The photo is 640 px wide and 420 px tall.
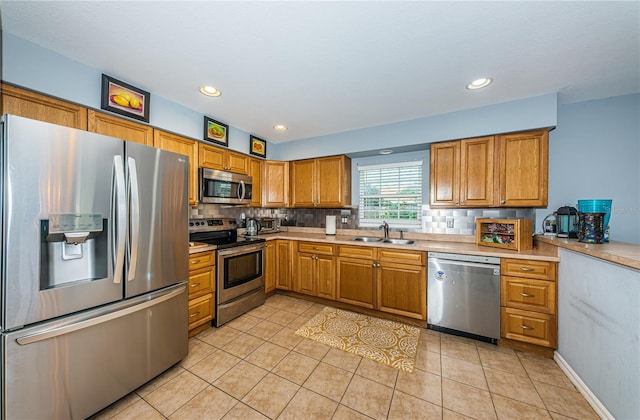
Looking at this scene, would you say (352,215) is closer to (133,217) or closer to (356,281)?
(356,281)

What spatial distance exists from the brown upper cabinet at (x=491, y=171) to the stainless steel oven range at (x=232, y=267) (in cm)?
243

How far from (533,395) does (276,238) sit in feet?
9.91

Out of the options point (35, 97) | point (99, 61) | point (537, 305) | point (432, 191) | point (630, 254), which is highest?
point (99, 61)

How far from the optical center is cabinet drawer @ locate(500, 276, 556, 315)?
204 centimetres

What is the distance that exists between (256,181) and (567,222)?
150 inches

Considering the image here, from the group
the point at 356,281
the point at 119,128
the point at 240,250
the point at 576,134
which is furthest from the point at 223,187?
the point at 576,134

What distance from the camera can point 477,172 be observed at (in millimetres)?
2605

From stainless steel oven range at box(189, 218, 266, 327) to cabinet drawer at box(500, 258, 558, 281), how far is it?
2778 mm

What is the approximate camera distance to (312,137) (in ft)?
12.1

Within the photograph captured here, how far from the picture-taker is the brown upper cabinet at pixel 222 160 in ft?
9.21

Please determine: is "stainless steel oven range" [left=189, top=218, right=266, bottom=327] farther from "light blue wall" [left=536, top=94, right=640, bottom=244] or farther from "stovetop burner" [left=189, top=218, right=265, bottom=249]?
"light blue wall" [left=536, top=94, right=640, bottom=244]

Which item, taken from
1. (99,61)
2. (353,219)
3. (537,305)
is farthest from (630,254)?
(99,61)

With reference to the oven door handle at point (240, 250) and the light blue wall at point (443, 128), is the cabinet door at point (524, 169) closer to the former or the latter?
the light blue wall at point (443, 128)

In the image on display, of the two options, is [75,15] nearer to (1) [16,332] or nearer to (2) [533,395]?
(1) [16,332]
